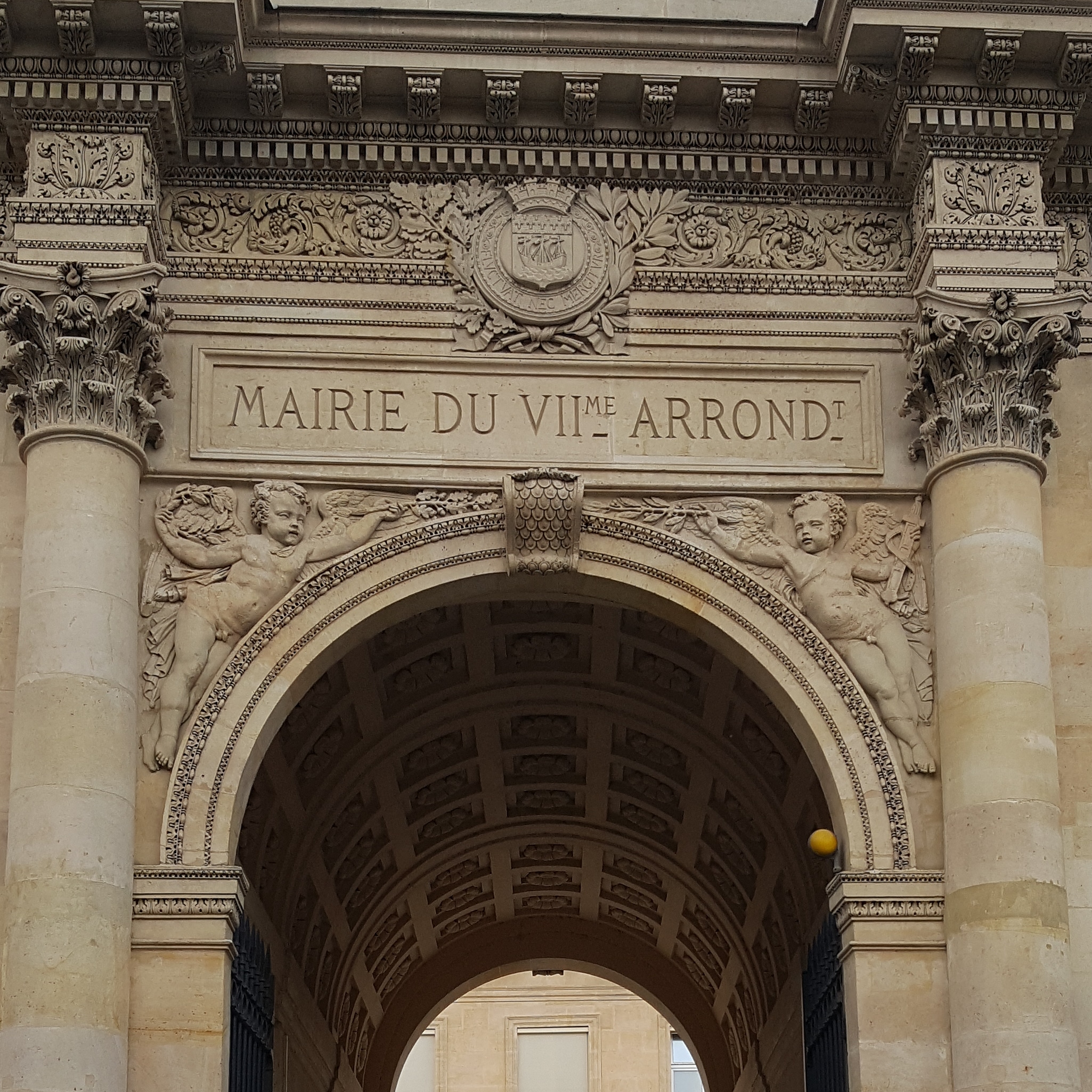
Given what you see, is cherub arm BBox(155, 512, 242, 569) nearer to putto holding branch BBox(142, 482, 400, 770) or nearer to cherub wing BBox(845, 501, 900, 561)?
putto holding branch BBox(142, 482, 400, 770)

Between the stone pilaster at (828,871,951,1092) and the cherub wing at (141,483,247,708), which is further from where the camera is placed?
the cherub wing at (141,483,247,708)

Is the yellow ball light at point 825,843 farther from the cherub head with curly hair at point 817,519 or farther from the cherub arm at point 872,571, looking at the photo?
the cherub head with curly hair at point 817,519

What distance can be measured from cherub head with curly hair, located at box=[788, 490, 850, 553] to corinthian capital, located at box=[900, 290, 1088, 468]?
3.15 ft

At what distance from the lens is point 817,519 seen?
20703mm

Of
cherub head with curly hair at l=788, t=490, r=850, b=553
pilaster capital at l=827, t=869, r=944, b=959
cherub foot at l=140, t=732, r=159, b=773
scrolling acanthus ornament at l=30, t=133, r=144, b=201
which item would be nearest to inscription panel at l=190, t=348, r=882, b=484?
cherub head with curly hair at l=788, t=490, r=850, b=553

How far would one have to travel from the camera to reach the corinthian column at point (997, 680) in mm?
18734

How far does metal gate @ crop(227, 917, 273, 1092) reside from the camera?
20.2m

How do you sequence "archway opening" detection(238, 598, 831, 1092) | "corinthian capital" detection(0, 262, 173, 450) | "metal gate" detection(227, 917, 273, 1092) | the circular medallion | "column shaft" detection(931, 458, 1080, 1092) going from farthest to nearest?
"archway opening" detection(238, 598, 831, 1092) < the circular medallion < "metal gate" detection(227, 917, 273, 1092) < "corinthian capital" detection(0, 262, 173, 450) < "column shaft" detection(931, 458, 1080, 1092)

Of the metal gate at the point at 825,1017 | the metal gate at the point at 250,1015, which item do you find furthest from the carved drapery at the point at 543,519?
the metal gate at the point at 250,1015

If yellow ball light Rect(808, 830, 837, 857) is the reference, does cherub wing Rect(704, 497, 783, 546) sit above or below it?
above

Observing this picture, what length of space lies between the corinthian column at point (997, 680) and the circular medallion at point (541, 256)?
3123mm

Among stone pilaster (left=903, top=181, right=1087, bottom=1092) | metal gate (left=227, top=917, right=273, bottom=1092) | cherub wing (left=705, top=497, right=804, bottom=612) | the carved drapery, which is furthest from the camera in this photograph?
cherub wing (left=705, top=497, right=804, bottom=612)

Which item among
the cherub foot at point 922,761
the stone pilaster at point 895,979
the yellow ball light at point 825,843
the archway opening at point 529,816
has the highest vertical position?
the archway opening at point 529,816

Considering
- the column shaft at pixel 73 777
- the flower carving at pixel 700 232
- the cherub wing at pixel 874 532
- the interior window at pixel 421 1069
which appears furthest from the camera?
the interior window at pixel 421 1069
